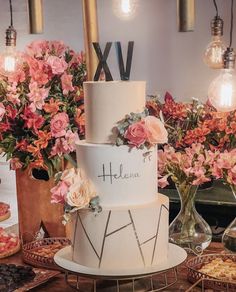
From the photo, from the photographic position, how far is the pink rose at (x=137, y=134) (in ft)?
4.25

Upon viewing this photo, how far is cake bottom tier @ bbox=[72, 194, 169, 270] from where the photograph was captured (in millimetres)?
1302

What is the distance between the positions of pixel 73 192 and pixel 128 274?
0.70 feet

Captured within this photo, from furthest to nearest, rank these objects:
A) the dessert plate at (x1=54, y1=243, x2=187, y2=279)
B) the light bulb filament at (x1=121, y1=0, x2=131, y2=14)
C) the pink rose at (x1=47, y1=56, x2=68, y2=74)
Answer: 1. the light bulb filament at (x1=121, y1=0, x2=131, y2=14)
2. the pink rose at (x1=47, y1=56, x2=68, y2=74)
3. the dessert plate at (x1=54, y1=243, x2=187, y2=279)

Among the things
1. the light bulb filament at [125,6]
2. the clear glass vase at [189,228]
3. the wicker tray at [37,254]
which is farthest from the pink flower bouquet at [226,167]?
the light bulb filament at [125,6]

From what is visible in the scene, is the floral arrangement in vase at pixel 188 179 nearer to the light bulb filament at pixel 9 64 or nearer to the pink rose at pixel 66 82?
the pink rose at pixel 66 82

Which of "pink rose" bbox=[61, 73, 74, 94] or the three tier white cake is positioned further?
"pink rose" bbox=[61, 73, 74, 94]

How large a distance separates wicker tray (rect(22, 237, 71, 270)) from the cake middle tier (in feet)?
1.13

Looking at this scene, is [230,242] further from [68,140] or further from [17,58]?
[17,58]

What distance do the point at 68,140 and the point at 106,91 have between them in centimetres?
34

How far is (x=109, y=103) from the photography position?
131 centimetres

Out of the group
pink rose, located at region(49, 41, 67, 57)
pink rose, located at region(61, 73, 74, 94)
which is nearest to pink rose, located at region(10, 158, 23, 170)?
pink rose, located at region(61, 73, 74, 94)

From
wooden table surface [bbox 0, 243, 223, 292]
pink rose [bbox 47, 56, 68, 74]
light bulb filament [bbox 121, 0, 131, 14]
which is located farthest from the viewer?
light bulb filament [bbox 121, 0, 131, 14]

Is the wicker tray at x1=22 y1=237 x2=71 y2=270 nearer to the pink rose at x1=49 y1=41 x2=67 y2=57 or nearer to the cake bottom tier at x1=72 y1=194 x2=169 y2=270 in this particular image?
the cake bottom tier at x1=72 y1=194 x2=169 y2=270

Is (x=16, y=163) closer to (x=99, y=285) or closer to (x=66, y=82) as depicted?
(x=66, y=82)
